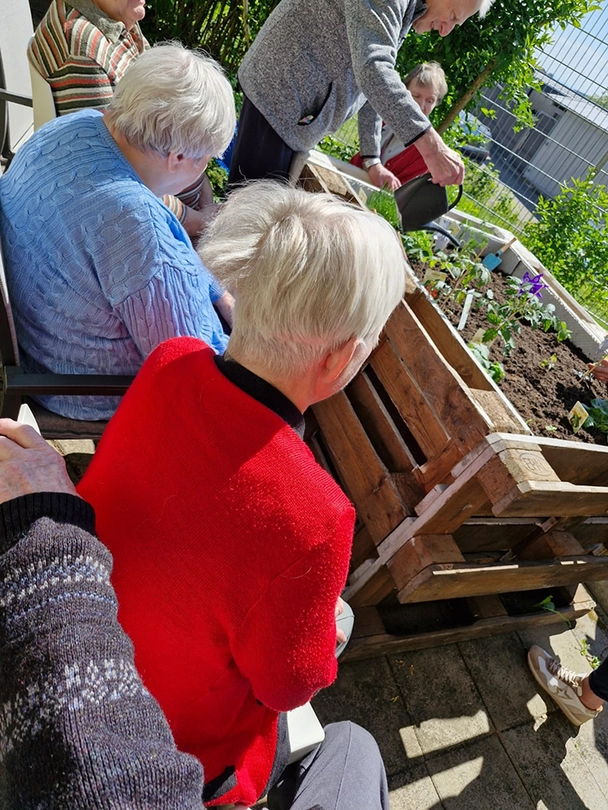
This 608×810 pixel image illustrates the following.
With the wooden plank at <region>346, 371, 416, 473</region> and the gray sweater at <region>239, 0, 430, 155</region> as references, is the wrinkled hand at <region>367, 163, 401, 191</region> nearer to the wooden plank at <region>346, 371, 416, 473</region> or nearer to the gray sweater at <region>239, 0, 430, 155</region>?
the gray sweater at <region>239, 0, 430, 155</region>

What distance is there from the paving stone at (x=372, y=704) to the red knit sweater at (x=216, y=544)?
4.19ft

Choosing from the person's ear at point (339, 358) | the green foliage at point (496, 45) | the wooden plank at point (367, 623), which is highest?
the green foliage at point (496, 45)

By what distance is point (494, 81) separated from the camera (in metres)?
5.41

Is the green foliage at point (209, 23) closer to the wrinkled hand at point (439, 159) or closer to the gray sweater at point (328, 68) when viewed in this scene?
the gray sweater at point (328, 68)

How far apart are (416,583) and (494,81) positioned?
18.3 feet

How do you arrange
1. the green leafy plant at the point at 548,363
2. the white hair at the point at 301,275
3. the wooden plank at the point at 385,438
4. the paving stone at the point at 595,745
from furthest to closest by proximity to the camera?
the green leafy plant at the point at 548,363, the paving stone at the point at 595,745, the wooden plank at the point at 385,438, the white hair at the point at 301,275

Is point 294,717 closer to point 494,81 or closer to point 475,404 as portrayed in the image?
point 475,404

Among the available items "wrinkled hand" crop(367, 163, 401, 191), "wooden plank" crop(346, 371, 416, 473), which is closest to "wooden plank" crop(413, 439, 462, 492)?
"wooden plank" crop(346, 371, 416, 473)

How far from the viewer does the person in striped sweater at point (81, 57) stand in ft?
7.82

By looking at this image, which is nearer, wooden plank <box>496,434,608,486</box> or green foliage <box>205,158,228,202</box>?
wooden plank <box>496,434,608,486</box>

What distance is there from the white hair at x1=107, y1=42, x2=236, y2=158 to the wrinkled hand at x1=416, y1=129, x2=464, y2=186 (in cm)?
87

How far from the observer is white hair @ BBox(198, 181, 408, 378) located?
3.38 ft

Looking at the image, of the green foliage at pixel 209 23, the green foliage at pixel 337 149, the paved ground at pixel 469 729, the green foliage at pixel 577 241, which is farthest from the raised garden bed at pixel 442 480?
the green foliage at pixel 209 23

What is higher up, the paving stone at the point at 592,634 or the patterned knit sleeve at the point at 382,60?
the patterned knit sleeve at the point at 382,60
